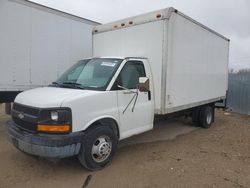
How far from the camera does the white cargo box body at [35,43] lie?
6.73 metres

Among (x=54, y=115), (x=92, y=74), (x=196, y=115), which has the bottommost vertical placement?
(x=196, y=115)

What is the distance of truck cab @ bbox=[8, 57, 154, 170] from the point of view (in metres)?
4.16

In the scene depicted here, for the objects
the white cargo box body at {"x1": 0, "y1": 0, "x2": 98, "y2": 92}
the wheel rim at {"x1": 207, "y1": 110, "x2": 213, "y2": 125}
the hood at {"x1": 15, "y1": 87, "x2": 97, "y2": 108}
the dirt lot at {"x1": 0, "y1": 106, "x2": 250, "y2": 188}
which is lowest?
the dirt lot at {"x1": 0, "y1": 106, "x2": 250, "y2": 188}

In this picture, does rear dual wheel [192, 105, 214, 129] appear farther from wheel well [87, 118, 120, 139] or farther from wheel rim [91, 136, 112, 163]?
wheel rim [91, 136, 112, 163]

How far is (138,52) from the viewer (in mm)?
6133

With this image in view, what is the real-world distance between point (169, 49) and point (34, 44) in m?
3.98

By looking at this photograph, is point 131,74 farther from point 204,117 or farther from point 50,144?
point 204,117

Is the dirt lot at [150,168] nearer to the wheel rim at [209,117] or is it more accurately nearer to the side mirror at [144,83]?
the side mirror at [144,83]

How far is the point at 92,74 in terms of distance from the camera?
5309 mm

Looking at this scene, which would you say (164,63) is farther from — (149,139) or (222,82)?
(222,82)

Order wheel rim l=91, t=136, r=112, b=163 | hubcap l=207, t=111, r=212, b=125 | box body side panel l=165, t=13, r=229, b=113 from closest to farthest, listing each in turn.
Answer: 1. wheel rim l=91, t=136, r=112, b=163
2. box body side panel l=165, t=13, r=229, b=113
3. hubcap l=207, t=111, r=212, b=125

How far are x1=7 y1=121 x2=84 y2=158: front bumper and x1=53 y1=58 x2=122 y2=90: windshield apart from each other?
1.08 m

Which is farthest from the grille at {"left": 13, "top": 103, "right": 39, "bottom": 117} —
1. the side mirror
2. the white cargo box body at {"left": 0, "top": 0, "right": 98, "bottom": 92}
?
Result: the white cargo box body at {"left": 0, "top": 0, "right": 98, "bottom": 92}

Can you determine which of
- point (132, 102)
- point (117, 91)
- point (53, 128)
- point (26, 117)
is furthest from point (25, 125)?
point (132, 102)
